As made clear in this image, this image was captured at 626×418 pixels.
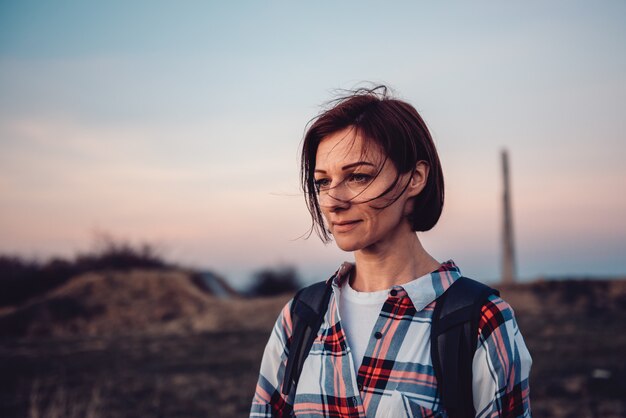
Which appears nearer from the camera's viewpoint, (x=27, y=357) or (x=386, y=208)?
(x=386, y=208)

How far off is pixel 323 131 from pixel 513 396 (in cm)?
96

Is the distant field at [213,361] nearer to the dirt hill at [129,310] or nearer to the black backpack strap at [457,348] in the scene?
the dirt hill at [129,310]

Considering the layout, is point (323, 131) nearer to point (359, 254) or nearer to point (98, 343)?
point (359, 254)

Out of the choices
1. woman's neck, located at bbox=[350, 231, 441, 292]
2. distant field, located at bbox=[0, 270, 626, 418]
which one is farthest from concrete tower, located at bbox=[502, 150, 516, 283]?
woman's neck, located at bbox=[350, 231, 441, 292]

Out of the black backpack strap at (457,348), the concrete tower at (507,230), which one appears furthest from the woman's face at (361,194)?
the concrete tower at (507,230)

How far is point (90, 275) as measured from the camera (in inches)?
692

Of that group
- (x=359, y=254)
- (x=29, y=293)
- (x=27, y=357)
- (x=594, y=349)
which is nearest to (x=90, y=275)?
(x=29, y=293)

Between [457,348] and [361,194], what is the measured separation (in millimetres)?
523

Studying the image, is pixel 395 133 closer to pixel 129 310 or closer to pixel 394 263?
pixel 394 263

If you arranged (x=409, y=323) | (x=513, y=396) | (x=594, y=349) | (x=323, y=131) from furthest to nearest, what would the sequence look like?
1. (x=594, y=349)
2. (x=323, y=131)
3. (x=409, y=323)
4. (x=513, y=396)

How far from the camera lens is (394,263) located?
1899 millimetres

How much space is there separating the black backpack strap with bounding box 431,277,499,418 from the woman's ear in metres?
0.36

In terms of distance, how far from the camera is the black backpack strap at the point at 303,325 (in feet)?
6.22

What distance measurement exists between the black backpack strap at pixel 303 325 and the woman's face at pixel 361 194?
0.21 m
